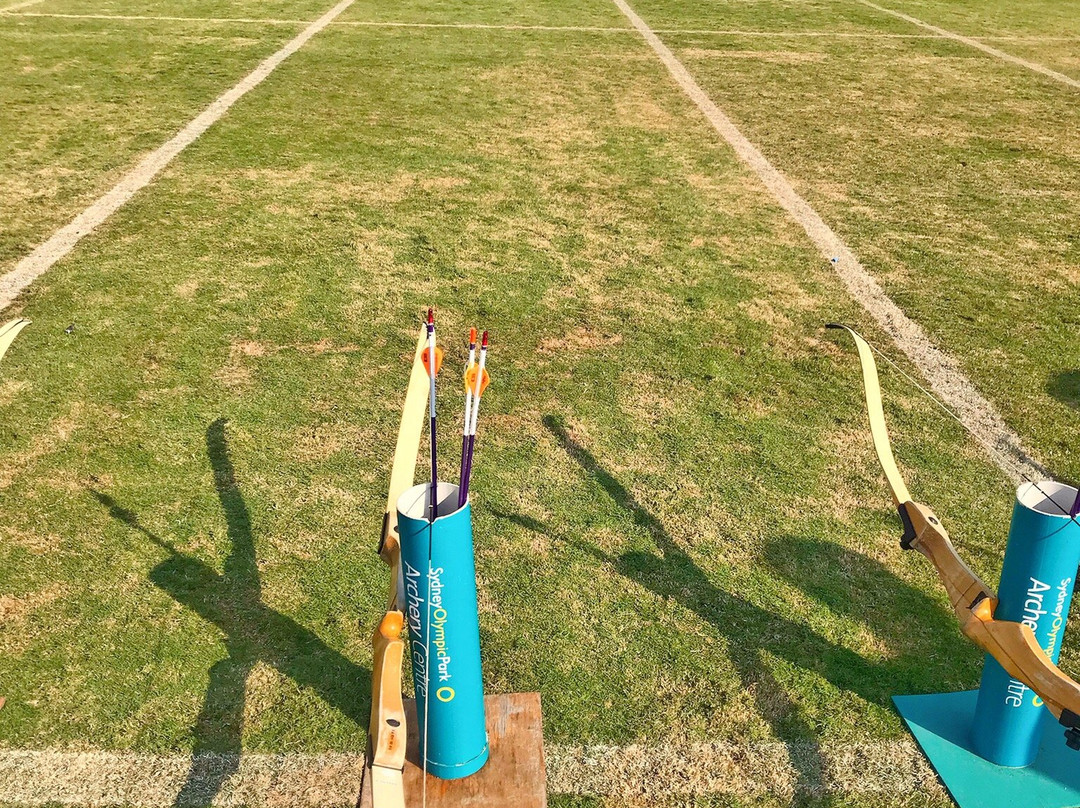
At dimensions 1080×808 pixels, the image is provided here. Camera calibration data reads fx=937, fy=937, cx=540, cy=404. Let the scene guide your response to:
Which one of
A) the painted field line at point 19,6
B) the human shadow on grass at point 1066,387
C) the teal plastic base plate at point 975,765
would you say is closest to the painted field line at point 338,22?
the painted field line at point 19,6

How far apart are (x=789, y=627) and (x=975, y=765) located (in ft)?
2.98

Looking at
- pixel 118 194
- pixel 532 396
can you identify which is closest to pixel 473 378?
pixel 532 396

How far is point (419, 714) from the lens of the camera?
3.23 meters

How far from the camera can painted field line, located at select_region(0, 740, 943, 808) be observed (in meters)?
3.37

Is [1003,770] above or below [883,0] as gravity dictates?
below

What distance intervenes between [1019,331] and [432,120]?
265 inches

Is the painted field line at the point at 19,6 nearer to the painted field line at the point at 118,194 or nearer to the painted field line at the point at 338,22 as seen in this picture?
the painted field line at the point at 338,22

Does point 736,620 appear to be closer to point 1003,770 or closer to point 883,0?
point 1003,770

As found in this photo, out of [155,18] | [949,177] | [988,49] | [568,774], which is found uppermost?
[988,49]

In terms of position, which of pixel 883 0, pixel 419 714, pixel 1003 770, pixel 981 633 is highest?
pixel 883 0

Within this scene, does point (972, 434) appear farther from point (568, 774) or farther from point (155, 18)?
point (155, 18)

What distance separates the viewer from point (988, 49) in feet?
48.2

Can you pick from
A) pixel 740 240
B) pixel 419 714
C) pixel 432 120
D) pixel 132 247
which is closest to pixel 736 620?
pixel 419 714

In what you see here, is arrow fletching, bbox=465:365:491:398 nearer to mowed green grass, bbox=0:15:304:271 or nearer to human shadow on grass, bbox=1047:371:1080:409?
human shadow on grass, bbox=1047:371:1080:409
